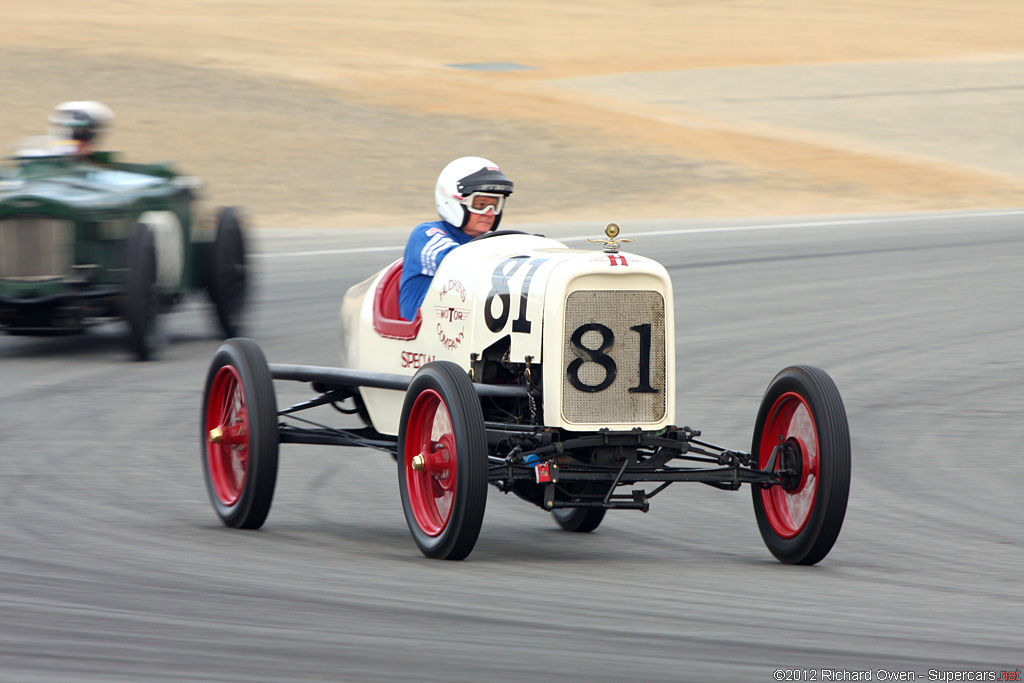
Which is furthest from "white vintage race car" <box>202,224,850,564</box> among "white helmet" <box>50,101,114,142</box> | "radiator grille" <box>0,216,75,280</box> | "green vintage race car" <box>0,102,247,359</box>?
"white helmet" <box>50,101,114,142</box>

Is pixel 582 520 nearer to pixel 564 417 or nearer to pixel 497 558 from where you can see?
pixel 497 558

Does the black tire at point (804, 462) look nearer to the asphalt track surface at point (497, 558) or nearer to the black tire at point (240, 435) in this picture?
the asphalt track surface at point (497, 558)

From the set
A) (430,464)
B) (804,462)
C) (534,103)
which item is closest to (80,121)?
(430,464)

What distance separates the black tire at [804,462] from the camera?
5.90 meters

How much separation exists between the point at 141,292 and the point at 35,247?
3.12 feet

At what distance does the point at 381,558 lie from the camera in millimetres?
6207

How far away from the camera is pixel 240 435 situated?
7.04m

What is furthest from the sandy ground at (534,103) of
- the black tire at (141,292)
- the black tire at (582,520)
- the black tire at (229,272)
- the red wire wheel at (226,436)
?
the black tire at (582,520)

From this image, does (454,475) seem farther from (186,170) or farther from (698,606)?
(186,170)

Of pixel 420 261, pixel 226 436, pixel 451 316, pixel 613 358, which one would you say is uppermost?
pixel 420 261

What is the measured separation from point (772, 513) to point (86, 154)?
27.6 ft

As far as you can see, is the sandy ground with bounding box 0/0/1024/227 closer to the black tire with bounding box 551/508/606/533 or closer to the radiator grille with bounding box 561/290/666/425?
the black tire with bounding box 551/508/606/533

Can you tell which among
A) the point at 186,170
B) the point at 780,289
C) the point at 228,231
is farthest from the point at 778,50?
the point at 228,231

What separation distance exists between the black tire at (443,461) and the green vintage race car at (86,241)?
6.19 meters
